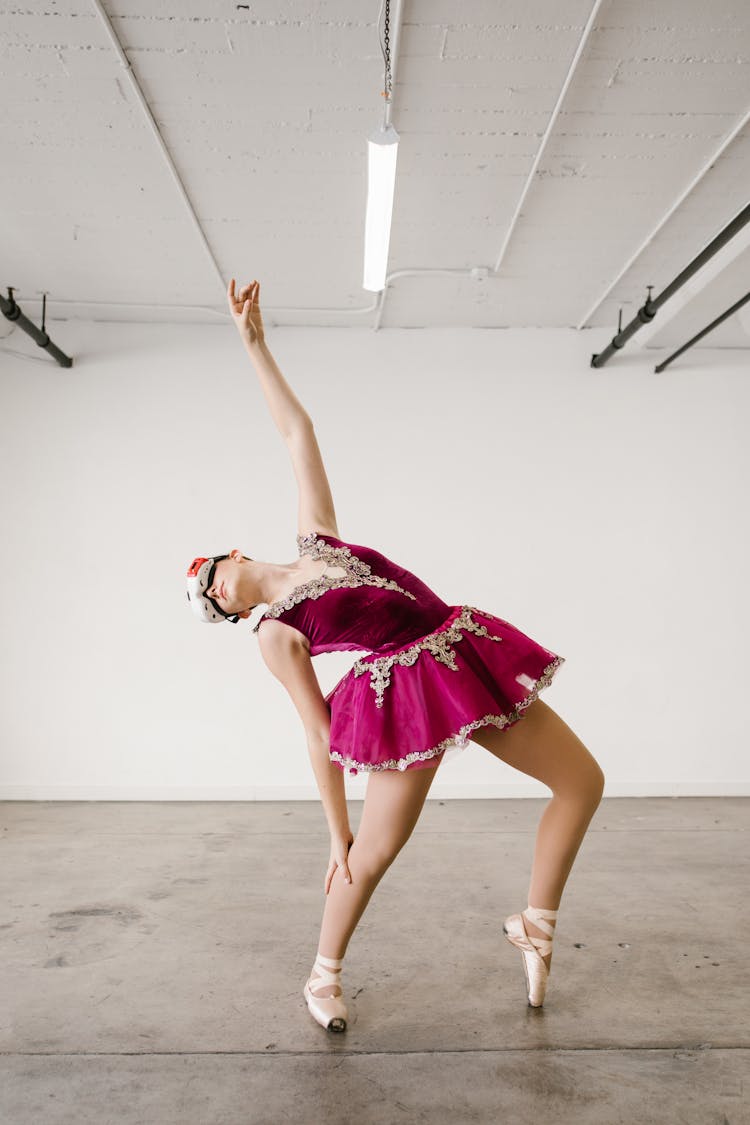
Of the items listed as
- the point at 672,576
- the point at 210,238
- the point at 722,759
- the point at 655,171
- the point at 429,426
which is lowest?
the point at 722,759

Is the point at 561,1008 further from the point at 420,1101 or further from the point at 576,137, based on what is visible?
the point at 576,137

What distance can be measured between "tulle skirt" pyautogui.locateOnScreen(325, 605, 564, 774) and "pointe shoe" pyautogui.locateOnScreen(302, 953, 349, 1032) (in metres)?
0.57

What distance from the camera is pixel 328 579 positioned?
2.04 m

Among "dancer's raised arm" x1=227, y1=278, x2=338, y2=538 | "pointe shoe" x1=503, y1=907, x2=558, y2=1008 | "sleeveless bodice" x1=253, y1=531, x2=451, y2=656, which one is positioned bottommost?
"pointe shoe" x1=503, y1=907, x2=558, y2=1008

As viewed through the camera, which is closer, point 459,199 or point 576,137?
point 576,137

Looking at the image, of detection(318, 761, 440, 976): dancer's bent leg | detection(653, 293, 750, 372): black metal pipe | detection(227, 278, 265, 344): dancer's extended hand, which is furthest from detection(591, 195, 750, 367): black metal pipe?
detection(318, 761, 440, 976): dancer's bent leg

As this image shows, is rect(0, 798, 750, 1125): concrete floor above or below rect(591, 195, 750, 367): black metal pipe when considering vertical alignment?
below

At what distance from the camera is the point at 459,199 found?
3885 millimetres

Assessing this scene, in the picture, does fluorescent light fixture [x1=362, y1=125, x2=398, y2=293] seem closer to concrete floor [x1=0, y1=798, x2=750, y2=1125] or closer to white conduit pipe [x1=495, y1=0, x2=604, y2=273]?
white conduit pipe [x1=495, y1=0, x2=604, y2=273]

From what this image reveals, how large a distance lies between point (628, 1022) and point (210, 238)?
12.6 ft

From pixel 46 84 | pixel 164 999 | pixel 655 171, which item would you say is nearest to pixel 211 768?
pixel 164 999

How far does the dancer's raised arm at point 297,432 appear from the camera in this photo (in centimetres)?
220

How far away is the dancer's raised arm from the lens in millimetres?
2199

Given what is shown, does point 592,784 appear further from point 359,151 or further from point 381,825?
point 359,151
